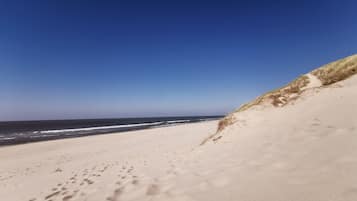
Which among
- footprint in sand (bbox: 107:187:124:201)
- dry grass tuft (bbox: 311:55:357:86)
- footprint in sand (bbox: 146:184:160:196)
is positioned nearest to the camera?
footprint in sand (bbox: 146:184:160:196)

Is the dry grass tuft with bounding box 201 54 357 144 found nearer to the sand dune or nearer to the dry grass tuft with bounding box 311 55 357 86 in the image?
the dry grass tuft with bounding box 311 55 357 86

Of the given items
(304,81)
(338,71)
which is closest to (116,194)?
(304,81)

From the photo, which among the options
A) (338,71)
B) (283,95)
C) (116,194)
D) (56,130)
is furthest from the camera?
(56,130)

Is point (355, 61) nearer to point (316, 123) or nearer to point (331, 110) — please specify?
point (331, 110)

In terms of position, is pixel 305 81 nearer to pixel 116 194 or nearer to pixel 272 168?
pixel 272 168

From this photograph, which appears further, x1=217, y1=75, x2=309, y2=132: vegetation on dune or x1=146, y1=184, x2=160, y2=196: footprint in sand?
x1=217, y1=75, x2=309, y2=132: vegetation on dune

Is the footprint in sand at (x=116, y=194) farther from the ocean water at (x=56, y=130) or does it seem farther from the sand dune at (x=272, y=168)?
the ocean water at (x=56, y=130)

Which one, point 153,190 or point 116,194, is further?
point 116,194

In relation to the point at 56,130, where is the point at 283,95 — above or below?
above

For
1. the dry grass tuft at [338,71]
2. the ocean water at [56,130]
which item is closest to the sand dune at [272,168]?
the dry grass tuft at [338,71]

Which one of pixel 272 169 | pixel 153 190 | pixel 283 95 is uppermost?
pixel 283 95

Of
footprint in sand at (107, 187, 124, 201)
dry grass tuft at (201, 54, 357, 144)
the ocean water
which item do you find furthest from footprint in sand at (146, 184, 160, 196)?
the ocean water

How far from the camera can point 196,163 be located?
16.9 ft

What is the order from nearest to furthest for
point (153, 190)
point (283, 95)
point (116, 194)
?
point (153, 190) → point (116, 194) → point (283, 95)
